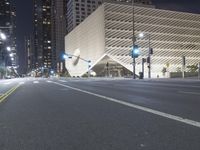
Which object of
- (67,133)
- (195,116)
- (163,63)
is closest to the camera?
(67,133)

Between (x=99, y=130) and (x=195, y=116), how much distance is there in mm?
2676

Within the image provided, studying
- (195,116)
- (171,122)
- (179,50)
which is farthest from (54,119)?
(179,50)

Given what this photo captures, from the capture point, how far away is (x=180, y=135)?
18.9 feet

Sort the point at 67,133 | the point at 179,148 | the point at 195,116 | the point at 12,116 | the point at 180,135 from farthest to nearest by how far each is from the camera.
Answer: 1. the point at 12,116
2. the point at 195,116
3. the point at 67,133
4. the point at 180,135
5. the point at 179,148

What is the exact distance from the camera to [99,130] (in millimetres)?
6441

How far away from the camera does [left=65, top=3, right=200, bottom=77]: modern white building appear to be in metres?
117

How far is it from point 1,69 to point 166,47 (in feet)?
221

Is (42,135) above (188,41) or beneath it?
beneath

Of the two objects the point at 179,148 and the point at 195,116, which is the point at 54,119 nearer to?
the point at 195,116

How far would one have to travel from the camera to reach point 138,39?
120 meters

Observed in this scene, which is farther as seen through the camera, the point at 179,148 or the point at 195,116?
the point at 195,116

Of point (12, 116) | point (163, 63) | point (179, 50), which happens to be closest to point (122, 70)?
point (163, 63)

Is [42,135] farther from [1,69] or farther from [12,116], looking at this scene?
[1,69]

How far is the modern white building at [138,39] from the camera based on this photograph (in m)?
117
